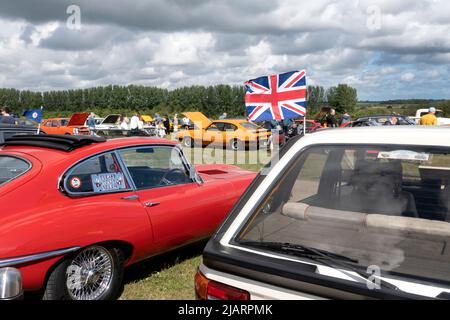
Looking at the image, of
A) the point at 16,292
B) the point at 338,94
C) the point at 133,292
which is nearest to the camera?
the point at 16,292

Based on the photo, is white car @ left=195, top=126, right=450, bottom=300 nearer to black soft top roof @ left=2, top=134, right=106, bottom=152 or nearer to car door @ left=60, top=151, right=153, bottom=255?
car door @ left=60, top=151, right=153, bottom=255

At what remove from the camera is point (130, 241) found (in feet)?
11.6

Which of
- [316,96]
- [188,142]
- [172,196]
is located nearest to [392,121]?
[188,142]

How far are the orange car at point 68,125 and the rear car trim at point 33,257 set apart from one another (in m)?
19.4

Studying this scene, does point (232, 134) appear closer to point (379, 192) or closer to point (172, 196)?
point (172, 196)

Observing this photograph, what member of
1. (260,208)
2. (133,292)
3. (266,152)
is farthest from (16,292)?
Result: (266,152)

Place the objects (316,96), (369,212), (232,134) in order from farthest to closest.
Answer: (316,96) → (232,134) → (369,212)

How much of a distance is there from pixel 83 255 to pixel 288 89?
17.1 ft

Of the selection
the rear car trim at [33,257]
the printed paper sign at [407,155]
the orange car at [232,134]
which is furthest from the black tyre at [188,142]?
the printed paper sign at [407,155]

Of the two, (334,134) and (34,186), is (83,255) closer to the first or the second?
(34,186)

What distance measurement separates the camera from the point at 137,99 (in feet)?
283

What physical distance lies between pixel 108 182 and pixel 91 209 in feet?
1.50

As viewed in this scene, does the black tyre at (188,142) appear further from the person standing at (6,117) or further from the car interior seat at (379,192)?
the car interior seat at (379,192)

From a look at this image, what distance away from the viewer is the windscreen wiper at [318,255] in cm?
154
